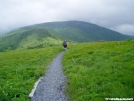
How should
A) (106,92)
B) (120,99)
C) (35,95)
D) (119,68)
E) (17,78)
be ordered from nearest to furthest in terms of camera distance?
(120,99) → (106,92) → (35,95) → (119,68) → (17,78)

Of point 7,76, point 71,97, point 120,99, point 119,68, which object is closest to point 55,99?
point 71,97

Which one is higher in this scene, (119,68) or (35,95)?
(119,68)

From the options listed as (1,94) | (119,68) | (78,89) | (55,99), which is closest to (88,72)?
(119,68)

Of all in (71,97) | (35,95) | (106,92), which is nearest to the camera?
(106,92)

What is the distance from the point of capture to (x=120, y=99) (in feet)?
45.2

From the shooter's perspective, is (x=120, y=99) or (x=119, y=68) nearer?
(x=120, y=99)

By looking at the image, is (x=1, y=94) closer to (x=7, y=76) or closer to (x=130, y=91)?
(x=7, y=76)

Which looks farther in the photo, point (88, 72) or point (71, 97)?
point (88, 72)

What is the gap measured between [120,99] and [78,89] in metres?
5.06

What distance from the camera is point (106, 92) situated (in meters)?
15.8

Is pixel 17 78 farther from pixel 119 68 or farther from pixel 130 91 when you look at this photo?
pixel 130 91

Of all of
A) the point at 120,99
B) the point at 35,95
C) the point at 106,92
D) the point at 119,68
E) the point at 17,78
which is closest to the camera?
the point at 120,99

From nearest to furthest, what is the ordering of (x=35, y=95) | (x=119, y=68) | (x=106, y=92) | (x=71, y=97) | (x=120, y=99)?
(x=120, y=99) → (x=106, y=92) → (x=71, y=97) → (x=35, y=95) → (x=119, y=68)

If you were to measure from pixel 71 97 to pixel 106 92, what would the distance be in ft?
10.5
